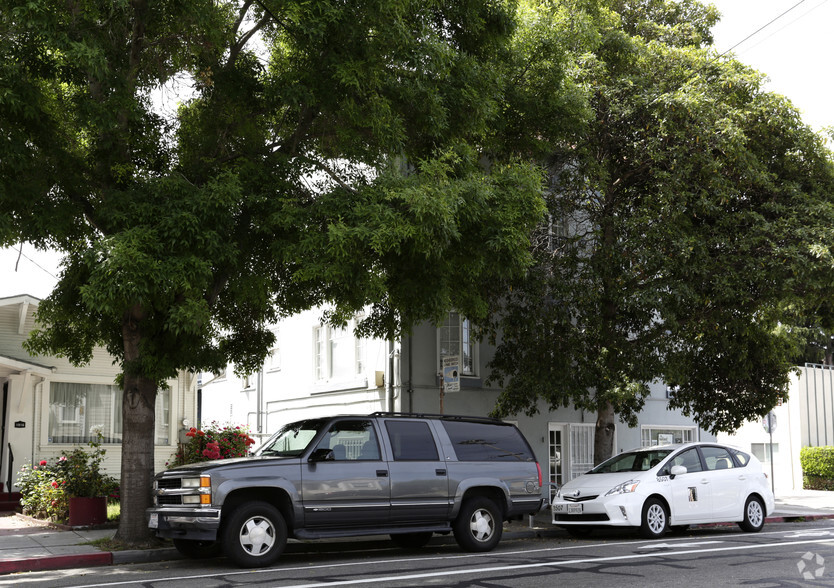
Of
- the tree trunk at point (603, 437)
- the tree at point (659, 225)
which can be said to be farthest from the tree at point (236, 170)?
the tree trunk at point (603, 437)

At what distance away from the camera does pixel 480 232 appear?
12.3 m

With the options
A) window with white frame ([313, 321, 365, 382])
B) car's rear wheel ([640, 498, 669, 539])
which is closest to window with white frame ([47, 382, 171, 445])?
window with white frame ([313, 321, 365, 382])

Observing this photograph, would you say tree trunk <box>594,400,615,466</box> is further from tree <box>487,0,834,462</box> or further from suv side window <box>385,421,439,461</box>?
suv side window <box>385,421,439,461</box>

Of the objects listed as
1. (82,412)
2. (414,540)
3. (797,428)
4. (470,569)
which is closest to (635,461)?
(414,540)

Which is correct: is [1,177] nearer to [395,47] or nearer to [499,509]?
[395,47]

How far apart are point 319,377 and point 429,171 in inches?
469

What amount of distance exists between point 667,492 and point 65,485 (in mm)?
10026

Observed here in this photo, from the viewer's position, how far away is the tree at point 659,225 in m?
16.1

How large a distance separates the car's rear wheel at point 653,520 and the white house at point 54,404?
11.4m

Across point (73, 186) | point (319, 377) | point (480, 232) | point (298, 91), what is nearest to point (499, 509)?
point (480, 232)

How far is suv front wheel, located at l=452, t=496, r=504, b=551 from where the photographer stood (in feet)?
40.2

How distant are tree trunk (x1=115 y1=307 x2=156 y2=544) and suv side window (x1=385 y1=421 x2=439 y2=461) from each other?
11.6ft

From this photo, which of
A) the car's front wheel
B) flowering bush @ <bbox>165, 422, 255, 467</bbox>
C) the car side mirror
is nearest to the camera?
the car's front wheel

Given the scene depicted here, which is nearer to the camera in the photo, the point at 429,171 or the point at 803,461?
the point at 429,171
